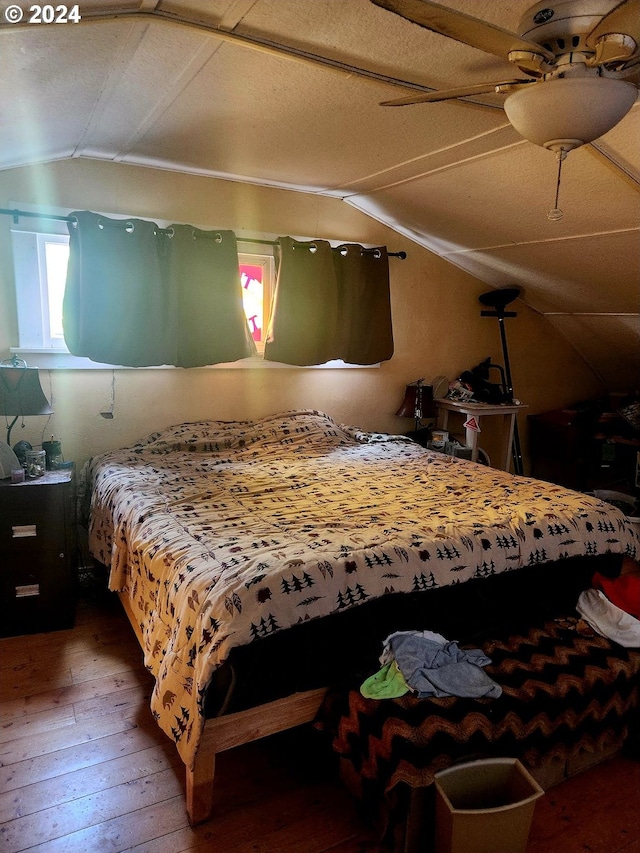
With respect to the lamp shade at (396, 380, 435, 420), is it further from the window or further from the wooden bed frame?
Result: the wooden bed frame

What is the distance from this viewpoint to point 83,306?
9.29 feet

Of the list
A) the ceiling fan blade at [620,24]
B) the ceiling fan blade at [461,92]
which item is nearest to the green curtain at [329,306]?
the ceiling fan blade at [461,92]

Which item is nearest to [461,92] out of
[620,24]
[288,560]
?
[620,24]

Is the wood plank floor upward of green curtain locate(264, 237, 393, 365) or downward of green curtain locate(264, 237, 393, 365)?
downward

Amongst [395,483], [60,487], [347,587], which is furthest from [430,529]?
[60,487]

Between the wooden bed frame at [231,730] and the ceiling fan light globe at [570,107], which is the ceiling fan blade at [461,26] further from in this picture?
the wooden bed frame at [231,730]

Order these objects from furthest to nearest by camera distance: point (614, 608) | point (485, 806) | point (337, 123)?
point (337, 123), point (614, 608), point (485, 806)

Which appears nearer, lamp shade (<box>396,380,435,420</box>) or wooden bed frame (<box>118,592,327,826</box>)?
wooden bed frame (<box>118,592,327,826</box>)

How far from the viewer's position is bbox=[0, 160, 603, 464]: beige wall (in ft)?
9.38

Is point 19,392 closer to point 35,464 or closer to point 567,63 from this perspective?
point 35,464

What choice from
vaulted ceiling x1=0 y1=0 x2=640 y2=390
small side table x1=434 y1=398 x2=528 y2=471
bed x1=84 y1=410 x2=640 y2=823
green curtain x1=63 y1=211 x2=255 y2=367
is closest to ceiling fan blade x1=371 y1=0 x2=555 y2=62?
vaulted ceiling x1=0 y1=0 x2=640 y2=390

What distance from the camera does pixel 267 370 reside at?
138 inches

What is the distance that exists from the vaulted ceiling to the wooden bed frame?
175 cm

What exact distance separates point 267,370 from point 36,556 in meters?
1.70
